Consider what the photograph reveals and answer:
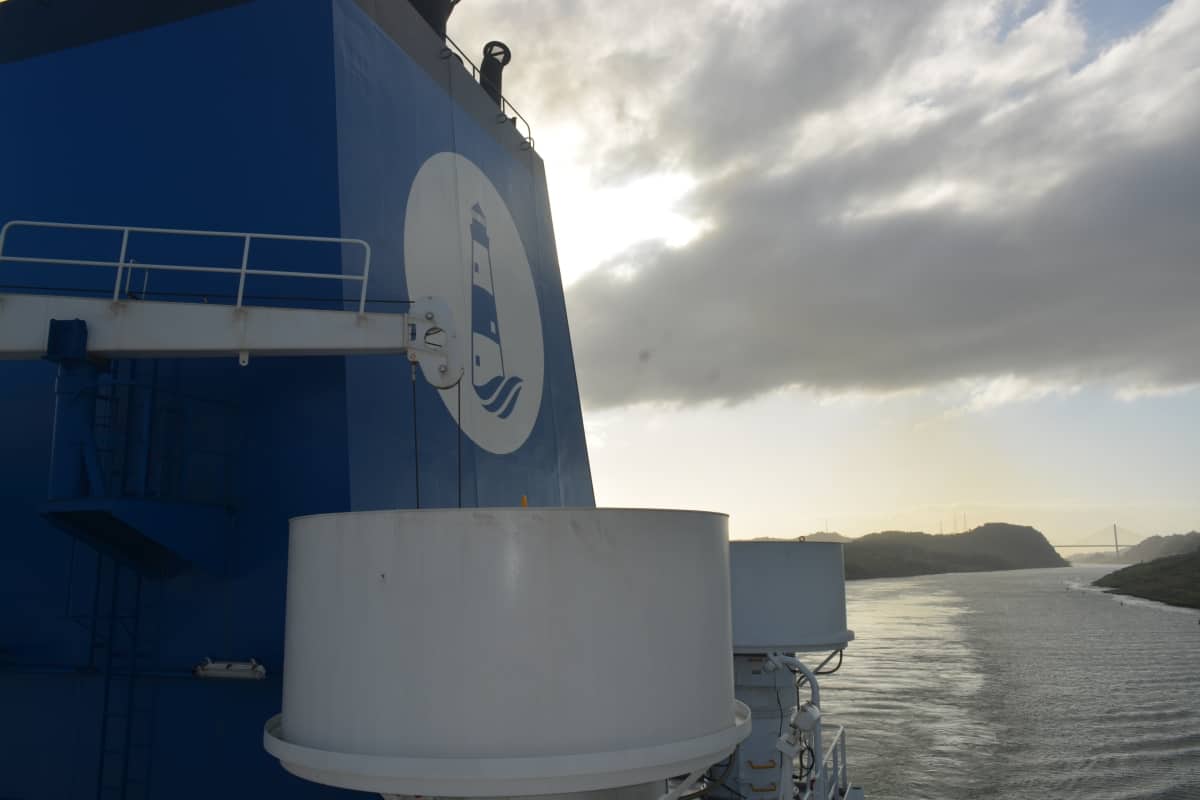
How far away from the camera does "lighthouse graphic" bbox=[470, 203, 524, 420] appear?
1127cm

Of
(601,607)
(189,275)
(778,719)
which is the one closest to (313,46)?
(189,275)

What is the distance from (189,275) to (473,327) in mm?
3675

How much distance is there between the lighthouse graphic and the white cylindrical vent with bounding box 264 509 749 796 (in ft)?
21.5

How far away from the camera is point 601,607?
444 cm

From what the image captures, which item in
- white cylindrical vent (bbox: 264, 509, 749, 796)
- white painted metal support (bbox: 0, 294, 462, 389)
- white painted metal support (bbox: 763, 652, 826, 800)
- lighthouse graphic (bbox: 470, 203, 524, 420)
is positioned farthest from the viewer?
lighthouse graphic (bbox: 470, 203, 524, 420)

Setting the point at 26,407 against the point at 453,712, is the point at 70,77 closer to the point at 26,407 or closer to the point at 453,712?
the point at 26,407

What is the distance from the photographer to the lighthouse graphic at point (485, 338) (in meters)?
11.3

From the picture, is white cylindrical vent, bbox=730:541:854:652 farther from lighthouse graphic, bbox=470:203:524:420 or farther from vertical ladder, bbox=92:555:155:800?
vertical ladder, bbox=92:555:155:800

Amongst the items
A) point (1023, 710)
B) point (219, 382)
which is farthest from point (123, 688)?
point (1023, 710)

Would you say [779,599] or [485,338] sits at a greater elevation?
[485,338]

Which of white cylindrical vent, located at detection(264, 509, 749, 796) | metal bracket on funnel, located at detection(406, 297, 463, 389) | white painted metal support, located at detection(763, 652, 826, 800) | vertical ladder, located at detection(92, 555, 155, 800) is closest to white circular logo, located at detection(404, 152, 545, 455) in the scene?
metal bracket on funnel, located at detection(406, 297, 463, 389)

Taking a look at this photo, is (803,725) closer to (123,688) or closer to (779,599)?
(779,599)

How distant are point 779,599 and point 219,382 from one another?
808cm

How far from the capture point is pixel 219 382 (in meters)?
8.41
